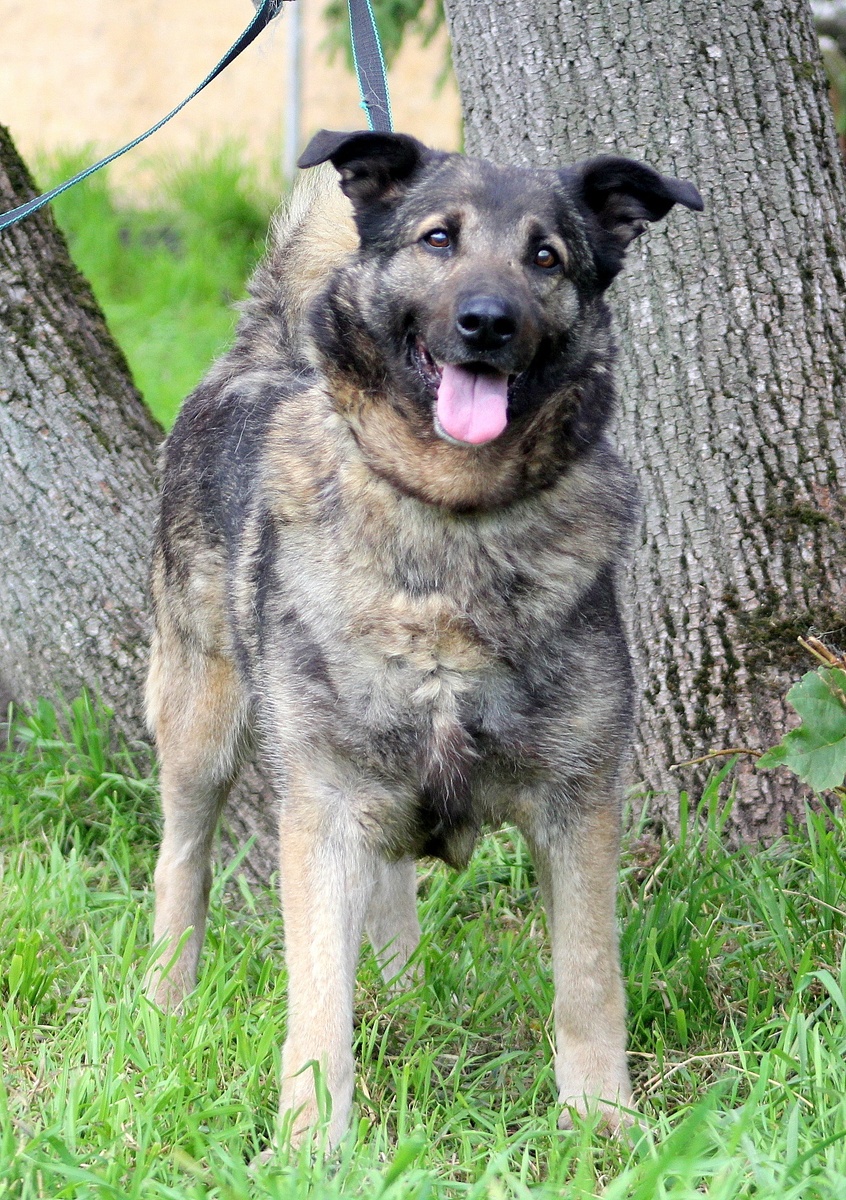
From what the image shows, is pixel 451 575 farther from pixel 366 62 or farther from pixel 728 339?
pixel 366 62

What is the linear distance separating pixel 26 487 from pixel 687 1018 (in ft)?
7.98

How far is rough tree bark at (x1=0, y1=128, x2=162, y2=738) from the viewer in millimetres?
4027

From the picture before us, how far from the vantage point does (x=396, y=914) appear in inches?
134

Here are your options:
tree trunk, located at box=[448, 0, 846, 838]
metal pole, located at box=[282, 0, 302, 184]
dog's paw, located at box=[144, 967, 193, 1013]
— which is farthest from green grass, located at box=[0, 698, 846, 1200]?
metal pole, located at box=[282, 0, 302, 184]

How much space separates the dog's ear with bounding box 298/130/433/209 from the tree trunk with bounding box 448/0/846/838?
3.28 feet

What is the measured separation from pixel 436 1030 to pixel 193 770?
953mm

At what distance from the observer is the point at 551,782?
2750 mm

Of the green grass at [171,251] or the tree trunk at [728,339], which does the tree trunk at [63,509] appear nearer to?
the tree trunk at [728,339]

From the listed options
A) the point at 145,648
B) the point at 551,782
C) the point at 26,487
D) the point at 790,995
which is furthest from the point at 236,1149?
the point at 26,487

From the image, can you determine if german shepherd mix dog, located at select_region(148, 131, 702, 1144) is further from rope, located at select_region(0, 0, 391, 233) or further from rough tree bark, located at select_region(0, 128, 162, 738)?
rough tree bark, located at select_region(0, 128, 162, 738)

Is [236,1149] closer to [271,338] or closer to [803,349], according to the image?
[271,338]

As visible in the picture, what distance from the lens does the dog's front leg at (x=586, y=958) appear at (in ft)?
9.14

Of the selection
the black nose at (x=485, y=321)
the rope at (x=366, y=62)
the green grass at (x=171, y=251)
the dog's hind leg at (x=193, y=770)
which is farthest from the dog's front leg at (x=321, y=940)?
the green grass at (x=171, y=251)

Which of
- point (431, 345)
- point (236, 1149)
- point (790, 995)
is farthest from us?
point (790, 995)
